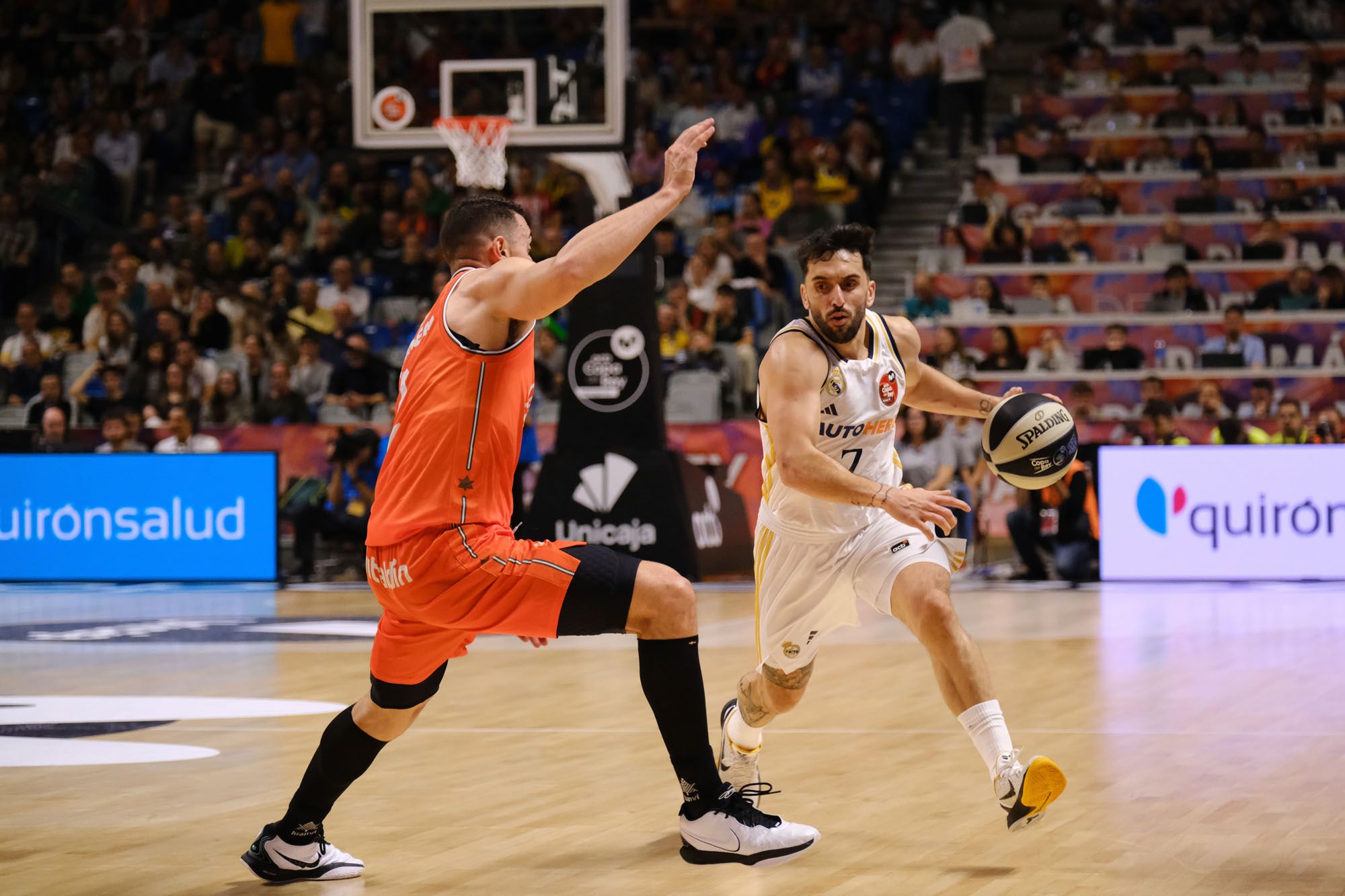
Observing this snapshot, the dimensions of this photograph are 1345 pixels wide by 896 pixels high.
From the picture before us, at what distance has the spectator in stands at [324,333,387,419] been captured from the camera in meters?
15.8

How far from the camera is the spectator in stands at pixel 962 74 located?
19.3 meters

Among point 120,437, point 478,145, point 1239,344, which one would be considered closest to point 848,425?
point 478,145

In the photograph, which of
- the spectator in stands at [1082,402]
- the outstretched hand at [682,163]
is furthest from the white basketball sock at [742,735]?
the spectator in stands at [1082,402]

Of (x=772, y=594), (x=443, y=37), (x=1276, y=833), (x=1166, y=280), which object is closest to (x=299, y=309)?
(x=443, y=37)

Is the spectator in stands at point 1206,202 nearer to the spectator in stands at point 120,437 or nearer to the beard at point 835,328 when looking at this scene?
the spectator in stands at point 120,437

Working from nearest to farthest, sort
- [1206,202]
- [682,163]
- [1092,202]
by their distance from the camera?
1. [682,163]
2. [1206,202]
3. [1092,202]

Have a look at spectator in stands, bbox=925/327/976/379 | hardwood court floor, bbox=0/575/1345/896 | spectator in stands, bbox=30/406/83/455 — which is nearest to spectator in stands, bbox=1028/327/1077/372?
spectator in stands, bbox=925/327/976/379

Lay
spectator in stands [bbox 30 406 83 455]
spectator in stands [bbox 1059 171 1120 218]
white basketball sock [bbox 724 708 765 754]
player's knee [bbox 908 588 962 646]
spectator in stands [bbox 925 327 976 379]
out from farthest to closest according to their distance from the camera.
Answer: spectator in stands [bbox 1059 171 1120 218] → spectator in stands [bbox 925 327 976 379] → spectator in stands [bbox 30 406 83 455] → white basketball sock [bbox 724 708 765 754] → player's knee [bbox 908 588 962 646]

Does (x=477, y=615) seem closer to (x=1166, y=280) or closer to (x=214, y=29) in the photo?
(x=1166, y=280)

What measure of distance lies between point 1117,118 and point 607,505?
947 cm

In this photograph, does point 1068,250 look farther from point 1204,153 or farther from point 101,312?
point 101,312

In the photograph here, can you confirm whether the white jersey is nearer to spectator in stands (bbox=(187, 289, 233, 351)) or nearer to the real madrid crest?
the real madrid crest

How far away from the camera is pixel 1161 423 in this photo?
13.6 m

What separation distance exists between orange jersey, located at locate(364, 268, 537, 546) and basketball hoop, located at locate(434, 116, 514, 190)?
27.7 feet
